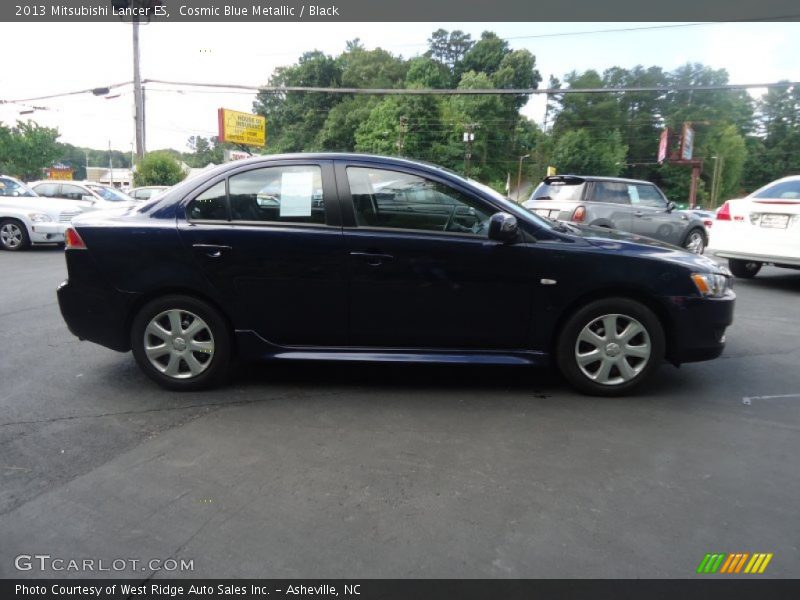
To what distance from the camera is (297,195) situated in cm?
401

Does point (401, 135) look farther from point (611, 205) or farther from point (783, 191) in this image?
point (783, 191)

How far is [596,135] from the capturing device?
6956 cm

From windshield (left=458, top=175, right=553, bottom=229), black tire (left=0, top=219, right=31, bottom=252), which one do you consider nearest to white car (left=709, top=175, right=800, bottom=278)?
windshield (left=458, top=175, right=553, bottom=229)

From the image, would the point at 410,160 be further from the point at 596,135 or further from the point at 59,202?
the point at 596,135

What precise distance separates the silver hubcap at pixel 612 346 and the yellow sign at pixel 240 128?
146 feet

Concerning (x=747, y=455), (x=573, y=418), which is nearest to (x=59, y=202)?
(x=573, y=418)

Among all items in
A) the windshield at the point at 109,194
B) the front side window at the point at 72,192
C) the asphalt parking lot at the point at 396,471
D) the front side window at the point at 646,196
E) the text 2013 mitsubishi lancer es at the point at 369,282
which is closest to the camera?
the asphalt parking lot at the point at 396,471

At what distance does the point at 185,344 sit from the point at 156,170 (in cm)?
2524

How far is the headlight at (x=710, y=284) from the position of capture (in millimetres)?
3992

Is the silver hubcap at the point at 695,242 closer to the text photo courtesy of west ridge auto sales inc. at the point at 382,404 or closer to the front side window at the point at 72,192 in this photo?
the text photo courtesy of west ridge auto sales inc. at the point at 382,404

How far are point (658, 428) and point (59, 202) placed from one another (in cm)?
1326

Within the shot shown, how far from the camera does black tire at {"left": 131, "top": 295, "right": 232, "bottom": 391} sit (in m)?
3.98
